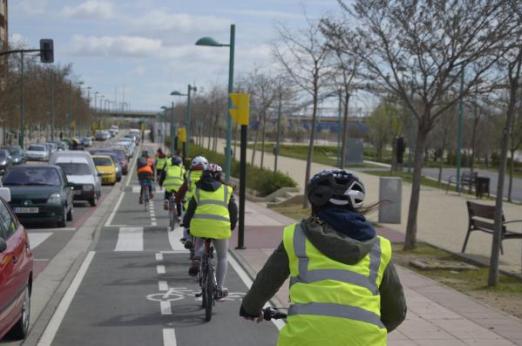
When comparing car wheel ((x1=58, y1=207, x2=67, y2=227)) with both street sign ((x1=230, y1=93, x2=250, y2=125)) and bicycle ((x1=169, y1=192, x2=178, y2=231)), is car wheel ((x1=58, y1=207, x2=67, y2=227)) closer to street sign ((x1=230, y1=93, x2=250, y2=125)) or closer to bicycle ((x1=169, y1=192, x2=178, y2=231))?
bicycle ((x1=169, y1=192, x2=178, y2=231))

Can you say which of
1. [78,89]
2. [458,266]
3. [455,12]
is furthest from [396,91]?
[78,89]

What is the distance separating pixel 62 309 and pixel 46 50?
24.5 meters

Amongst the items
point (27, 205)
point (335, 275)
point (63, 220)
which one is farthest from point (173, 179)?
point (335, 275)

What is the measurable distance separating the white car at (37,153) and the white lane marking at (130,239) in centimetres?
4717

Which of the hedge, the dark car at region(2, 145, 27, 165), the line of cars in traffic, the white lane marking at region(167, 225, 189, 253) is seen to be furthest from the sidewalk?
the dark car at region(2, 145, 27, 165)

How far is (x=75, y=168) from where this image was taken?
2867 cm

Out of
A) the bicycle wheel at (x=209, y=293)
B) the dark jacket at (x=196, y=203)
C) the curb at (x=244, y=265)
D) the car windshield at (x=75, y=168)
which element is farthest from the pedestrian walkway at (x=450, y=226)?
the car windshield at (x=75, y=168)

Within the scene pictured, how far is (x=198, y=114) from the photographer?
79312 millimetres

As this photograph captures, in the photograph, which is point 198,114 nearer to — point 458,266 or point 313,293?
point 458,266

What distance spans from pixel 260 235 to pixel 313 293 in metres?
15.0

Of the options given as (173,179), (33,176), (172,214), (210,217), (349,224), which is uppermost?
(349,224)

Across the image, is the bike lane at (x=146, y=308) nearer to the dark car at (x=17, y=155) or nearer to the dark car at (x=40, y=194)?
the dark car at (x=40, y=194)

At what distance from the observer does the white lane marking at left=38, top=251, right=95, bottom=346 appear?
8.21m

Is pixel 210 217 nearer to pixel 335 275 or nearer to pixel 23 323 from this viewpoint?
pixel 23 323
